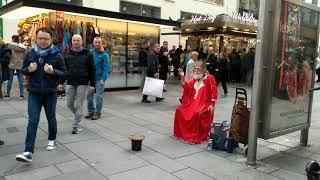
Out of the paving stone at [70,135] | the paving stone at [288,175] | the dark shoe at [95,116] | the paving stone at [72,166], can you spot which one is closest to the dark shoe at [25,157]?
the paving stone at [72,166]

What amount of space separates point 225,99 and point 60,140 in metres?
7.04

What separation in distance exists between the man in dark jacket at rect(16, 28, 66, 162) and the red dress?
2.34 meters

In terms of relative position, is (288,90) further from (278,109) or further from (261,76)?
(261,76)

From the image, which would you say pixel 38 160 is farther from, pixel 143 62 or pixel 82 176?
pixel 143 62

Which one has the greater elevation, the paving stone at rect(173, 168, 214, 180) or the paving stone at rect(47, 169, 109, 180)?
the paving stone at rect(47, 169, 109, 180)

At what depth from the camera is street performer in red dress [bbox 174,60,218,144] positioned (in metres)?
6.11

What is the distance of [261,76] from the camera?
4.84m

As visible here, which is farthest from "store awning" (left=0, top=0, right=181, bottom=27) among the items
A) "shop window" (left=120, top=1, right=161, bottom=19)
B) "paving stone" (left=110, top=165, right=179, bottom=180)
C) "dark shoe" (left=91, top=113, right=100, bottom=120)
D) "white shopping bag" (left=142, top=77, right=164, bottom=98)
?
"shop window" (left=120, top=1, right=161, bottom=19)

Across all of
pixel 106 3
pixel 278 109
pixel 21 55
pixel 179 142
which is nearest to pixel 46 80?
pixel 179 142

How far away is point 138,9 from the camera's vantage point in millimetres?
21266

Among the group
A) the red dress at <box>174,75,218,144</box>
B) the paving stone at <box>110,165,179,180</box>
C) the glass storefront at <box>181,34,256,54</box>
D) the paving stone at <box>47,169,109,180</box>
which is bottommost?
the paving stone at <box>110,165,179,180</box>

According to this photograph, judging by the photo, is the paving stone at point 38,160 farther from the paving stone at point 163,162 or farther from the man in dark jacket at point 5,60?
the man in dark jacket at point 5,60

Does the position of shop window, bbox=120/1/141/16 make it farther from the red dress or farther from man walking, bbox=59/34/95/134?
the red dress

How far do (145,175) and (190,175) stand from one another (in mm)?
591
